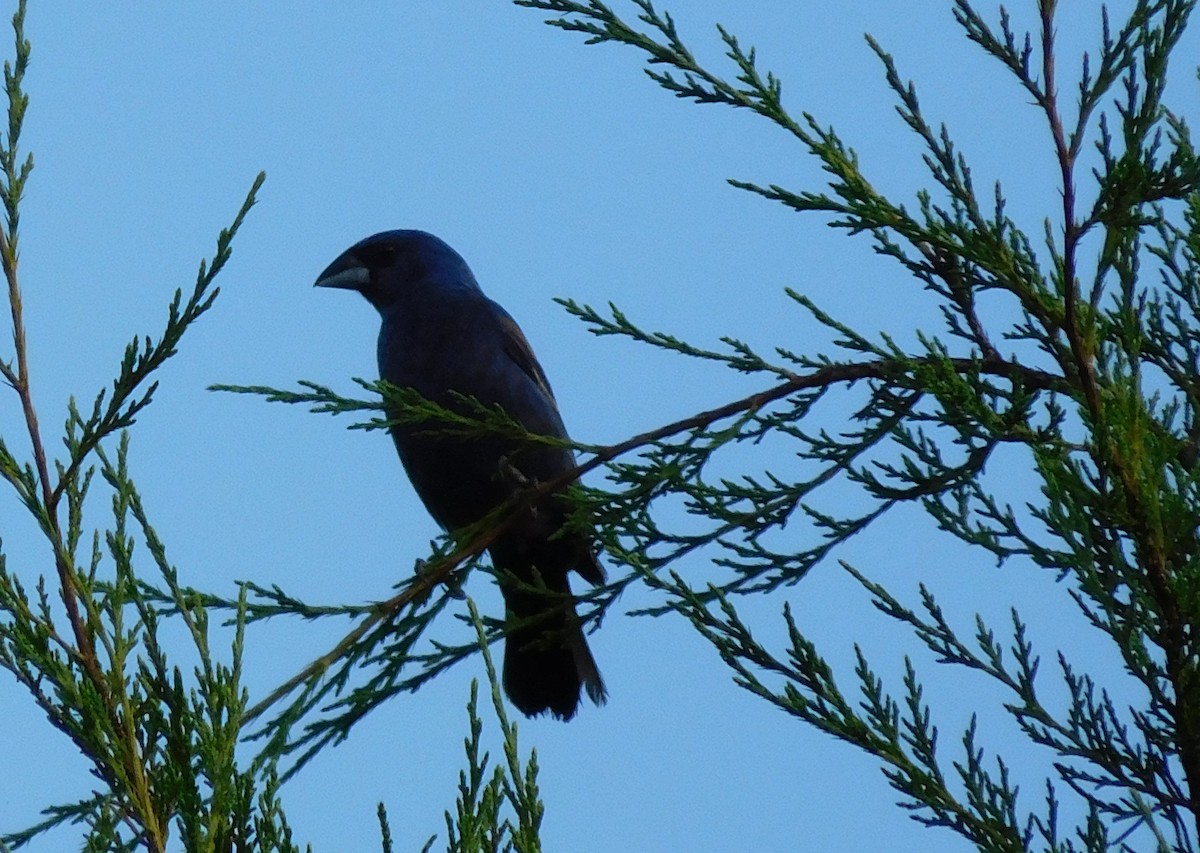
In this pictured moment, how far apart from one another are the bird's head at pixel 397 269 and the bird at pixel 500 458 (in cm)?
16

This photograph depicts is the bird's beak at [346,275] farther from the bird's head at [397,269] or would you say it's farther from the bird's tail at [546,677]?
the bird's tail at [546,677]

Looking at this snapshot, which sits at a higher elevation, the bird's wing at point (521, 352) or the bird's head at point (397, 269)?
the bird's head at point (397, 269)

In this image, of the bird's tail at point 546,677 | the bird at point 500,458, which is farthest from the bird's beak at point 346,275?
the bird's tail at point 546,677

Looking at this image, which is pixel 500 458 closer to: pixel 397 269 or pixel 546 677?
pixel 546 677

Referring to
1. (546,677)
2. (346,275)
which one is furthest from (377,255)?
(546,677)

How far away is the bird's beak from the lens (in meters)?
6.43

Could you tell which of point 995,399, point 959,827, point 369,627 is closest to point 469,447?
point 369,627

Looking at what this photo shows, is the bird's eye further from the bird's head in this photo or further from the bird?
the bird

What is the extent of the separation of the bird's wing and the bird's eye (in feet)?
2.62

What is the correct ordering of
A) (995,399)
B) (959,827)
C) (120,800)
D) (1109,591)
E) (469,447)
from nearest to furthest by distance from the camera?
(120,800)
(1109,591)
(959,827)
(995,399)
(469,447)

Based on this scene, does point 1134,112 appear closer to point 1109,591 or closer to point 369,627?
point 1109,591

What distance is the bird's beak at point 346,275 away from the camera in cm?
643

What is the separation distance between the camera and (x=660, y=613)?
3443 mm

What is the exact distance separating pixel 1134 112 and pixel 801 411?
41.7 inches
